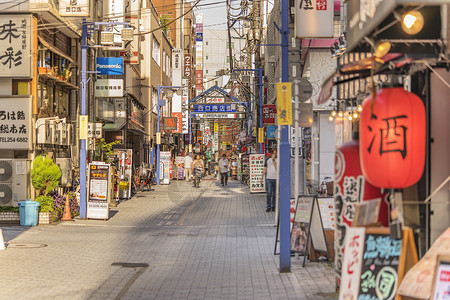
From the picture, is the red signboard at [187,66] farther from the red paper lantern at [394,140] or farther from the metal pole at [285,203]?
the red paper lantern at [394,140]

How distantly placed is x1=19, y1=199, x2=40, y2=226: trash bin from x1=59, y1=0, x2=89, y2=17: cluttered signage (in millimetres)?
6711

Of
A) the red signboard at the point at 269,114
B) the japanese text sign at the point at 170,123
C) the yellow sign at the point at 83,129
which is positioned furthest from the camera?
the japanese text sign at the point at 170,123

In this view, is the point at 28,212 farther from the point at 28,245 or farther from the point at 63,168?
the point at 28,245

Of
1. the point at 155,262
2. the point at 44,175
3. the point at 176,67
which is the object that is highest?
the point at 176,67

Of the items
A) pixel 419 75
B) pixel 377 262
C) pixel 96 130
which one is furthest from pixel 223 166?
pixel 377 262

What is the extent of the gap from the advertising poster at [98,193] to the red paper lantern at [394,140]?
1599 centimetres

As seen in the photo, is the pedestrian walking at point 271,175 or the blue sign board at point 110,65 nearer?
the pedestrian walking at point 271,175

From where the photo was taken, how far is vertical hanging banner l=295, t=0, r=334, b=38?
53.7ft

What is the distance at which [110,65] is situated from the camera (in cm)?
2786

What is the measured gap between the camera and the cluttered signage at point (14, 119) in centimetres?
2034

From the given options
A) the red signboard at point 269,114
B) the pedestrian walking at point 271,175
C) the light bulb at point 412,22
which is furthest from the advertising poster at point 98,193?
the light bulb at point 412,22

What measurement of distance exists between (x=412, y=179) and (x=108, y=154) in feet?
79.0

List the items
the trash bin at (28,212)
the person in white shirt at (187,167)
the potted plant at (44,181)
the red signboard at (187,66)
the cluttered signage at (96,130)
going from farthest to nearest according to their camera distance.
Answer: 1. the red signboard at (187,66)
2. the person in white shirt at (187,167)
3. the cluttered signage at (96,130)
4. the potted plant at (44,181)
5. the trash bin at (28,212)

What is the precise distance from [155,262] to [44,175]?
26.5ft
